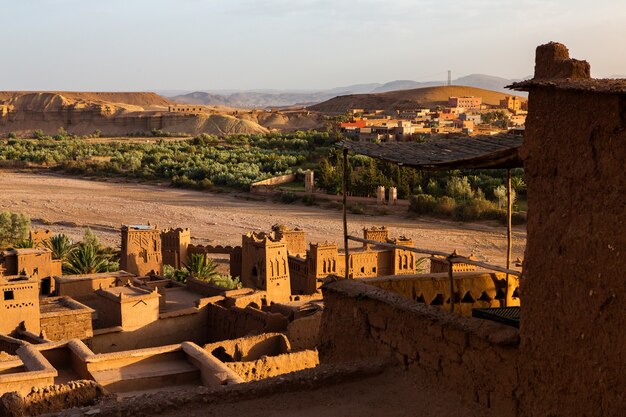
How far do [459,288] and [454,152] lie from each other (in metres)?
1.52

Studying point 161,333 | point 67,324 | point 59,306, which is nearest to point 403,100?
point 161,333

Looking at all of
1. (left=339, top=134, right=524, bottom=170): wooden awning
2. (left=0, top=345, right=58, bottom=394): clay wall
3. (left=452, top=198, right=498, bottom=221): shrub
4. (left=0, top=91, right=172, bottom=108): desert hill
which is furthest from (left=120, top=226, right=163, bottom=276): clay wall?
(left=0, top=91, right=172, bottom=108): desert hill

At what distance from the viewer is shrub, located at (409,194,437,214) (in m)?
35.4

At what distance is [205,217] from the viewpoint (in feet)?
116

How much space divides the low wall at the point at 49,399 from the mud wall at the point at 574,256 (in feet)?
16.2

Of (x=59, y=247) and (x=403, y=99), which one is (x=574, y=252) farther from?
(x=403, y=99)

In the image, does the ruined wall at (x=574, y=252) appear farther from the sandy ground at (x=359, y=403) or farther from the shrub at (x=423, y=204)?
the shrub at (x=423, y=204)

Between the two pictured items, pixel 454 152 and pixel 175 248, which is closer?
pixel 454 152

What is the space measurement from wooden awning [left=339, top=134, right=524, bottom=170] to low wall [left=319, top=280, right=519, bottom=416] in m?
1.12

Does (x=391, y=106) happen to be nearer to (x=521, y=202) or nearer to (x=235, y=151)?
(x=235, y=151)

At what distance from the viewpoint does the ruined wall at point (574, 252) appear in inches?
177

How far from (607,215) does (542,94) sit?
0.93 meters

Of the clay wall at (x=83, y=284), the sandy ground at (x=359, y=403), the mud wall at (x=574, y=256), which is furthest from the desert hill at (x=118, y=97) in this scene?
the mud wall at (x=574, y=256)

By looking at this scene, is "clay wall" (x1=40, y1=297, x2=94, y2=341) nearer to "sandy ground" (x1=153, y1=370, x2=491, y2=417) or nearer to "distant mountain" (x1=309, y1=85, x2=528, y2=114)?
"sandy ground" (x1=153, y1=370, x2=491, y2=417)
